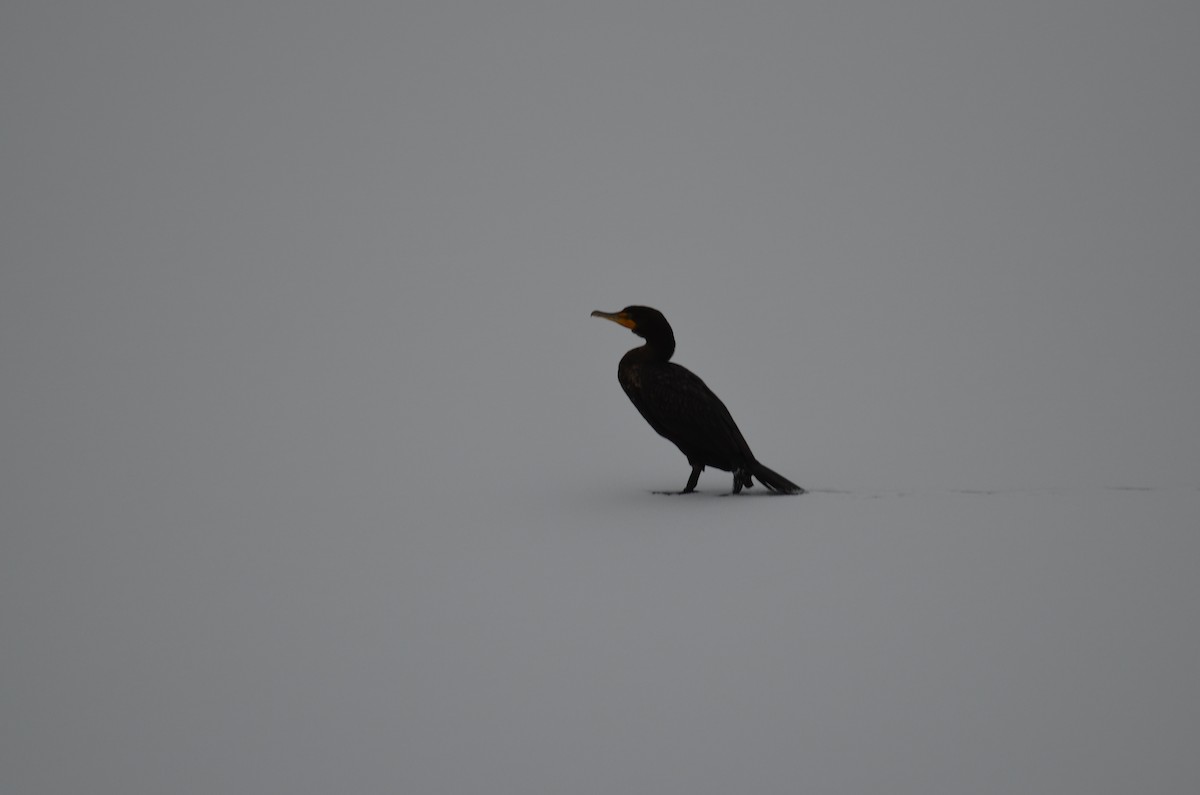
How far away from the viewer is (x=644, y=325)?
823 cm

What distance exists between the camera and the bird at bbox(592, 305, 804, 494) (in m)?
7.78

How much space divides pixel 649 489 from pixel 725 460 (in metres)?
0.87

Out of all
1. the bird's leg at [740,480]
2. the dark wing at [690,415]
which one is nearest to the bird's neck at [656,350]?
the dark wing at [690,415]

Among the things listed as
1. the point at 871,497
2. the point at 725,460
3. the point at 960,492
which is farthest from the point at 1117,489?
the point at 725,460

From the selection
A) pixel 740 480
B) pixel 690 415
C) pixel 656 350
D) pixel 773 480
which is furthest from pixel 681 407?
pixel 773 480

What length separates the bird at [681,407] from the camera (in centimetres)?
778

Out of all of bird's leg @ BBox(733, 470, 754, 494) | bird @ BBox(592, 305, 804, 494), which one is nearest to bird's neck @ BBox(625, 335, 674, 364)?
bird @ BBox(592, 305, 804, 494)

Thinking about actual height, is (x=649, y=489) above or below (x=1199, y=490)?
below

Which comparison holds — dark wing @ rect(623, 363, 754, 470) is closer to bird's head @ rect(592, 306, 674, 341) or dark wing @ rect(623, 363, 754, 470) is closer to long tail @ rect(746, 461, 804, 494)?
long tail @ rect(746, 461, 804, 494)

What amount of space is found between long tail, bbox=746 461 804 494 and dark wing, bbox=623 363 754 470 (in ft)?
0.35

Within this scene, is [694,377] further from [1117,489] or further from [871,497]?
[1117,489]

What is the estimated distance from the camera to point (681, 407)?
7.81 m

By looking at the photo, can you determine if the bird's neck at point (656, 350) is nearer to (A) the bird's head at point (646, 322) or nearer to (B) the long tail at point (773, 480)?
(A) the bird's head at point (646, 322)

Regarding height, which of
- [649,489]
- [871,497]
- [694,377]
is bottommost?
[649,489]
